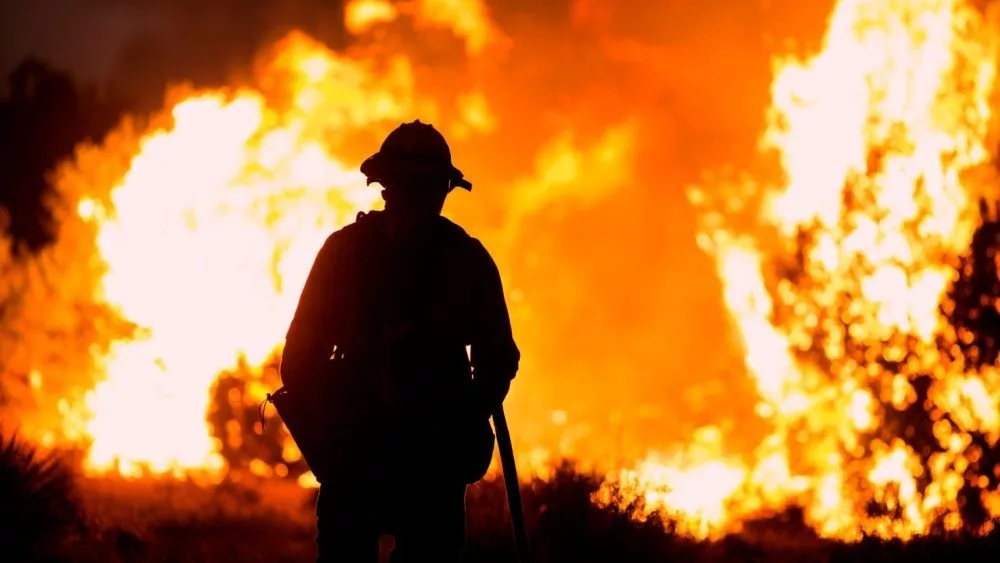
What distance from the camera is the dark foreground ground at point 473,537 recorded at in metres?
7.88

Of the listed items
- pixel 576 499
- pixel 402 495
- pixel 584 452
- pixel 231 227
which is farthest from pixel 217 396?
pixel 402 495

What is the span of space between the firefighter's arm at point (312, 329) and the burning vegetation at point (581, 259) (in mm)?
4635

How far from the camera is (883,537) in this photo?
8664 millimetres

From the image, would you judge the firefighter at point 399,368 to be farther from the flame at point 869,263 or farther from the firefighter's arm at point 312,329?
the flame at point 869,263

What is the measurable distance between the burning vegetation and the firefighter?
4383mm

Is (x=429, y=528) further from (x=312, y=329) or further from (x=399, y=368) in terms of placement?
(x=312, y=329)

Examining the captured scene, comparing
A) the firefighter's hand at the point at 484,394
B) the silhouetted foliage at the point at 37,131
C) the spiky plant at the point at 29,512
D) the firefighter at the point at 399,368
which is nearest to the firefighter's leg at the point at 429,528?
the firefighter at the point at 399,368

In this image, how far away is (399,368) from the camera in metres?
4.02

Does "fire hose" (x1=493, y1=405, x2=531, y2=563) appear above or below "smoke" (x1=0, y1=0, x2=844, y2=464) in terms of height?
below

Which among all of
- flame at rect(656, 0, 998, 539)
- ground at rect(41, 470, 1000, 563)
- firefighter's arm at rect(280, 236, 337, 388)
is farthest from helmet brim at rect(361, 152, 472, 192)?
flame at rect(656, 0, 998, 539)

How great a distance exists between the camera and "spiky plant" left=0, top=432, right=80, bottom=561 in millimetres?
7809

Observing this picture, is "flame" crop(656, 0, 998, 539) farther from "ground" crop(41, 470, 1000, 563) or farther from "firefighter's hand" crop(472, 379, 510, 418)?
"firefighter's hand" crop(472, 379, 510, 418)

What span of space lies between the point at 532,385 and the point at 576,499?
1160cm

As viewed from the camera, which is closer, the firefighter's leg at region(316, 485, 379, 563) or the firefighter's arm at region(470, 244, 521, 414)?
the firefighter's leg at region(316, 485, 379, 563)
